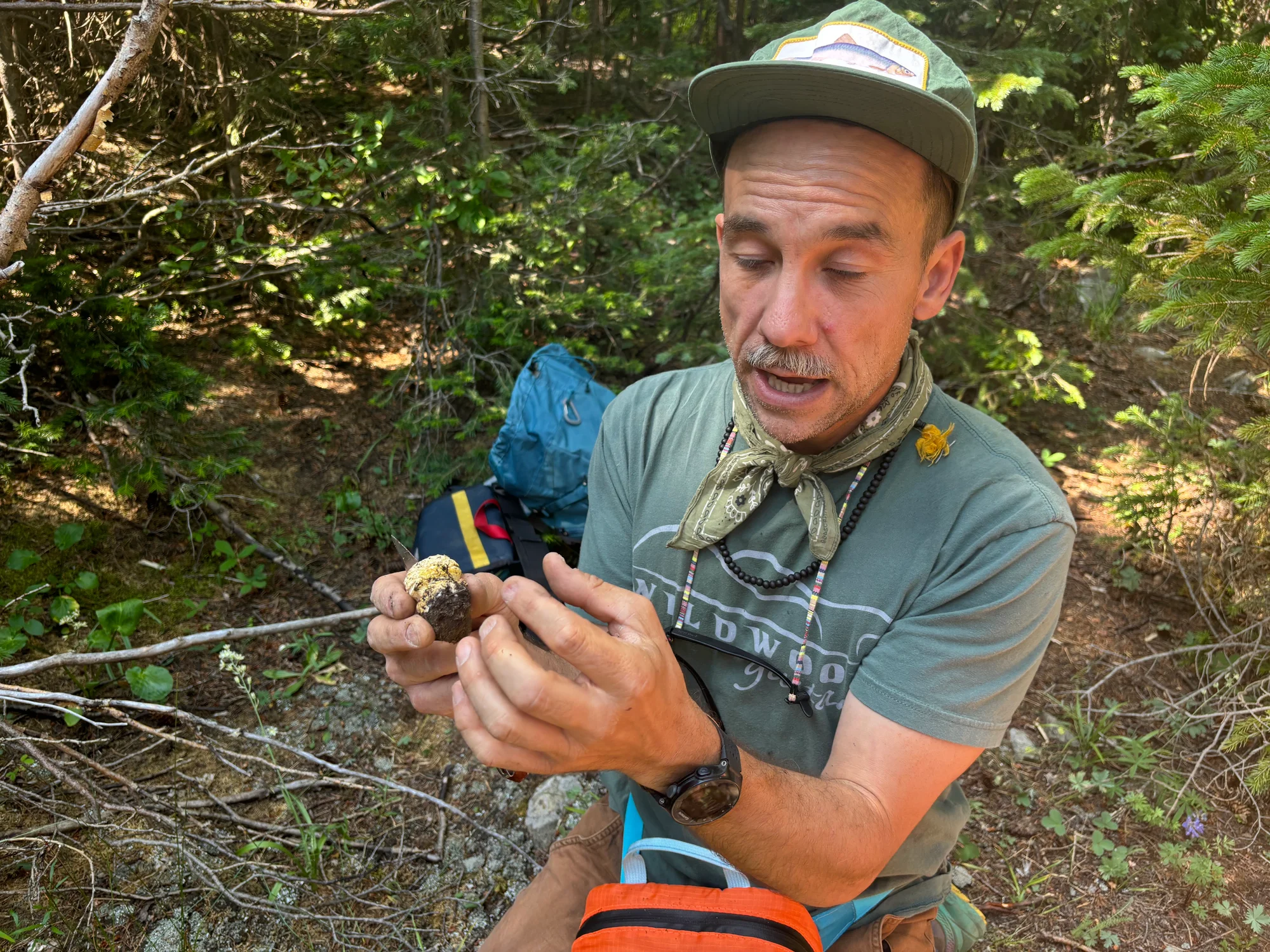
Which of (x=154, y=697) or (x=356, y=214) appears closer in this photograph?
(x=154, y=697)

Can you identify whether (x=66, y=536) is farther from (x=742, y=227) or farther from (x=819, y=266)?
(x=819, y=266)

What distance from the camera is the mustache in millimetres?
1695

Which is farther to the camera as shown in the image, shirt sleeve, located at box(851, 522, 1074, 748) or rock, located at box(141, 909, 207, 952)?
rock, located at box(141, 909, 207, 952)

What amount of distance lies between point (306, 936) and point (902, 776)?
2.16m

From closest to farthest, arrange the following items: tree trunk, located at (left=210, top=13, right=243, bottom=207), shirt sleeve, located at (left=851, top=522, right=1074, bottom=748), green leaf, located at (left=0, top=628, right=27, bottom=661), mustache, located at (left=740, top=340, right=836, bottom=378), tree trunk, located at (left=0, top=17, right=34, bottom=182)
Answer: shirt sleeve, located at (left=851, top=522, right=1074, bottom=748) → mustache, located at (left=740, top=340, right=836, bottom=378) → green leaf, located at (left=0, top=628, right=27, bottom=661) → tree trunk, located at (left=0, top=17, right=34, bottom=182) → tree trunk, located at (left=210, top=13, right=243, bottom=207)

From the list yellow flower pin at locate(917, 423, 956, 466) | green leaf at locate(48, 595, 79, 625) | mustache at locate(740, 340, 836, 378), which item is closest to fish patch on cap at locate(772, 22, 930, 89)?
mustache at locate(740, 340, 836, 378)

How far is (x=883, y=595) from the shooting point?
1732 millimetres

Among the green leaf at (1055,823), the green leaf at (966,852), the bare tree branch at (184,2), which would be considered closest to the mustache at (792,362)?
the bare tree branch at (184,2)

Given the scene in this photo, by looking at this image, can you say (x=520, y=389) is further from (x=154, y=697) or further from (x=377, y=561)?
(x=154, y=697)

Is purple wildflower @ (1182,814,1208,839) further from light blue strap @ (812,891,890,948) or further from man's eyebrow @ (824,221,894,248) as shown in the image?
man's eyebrow @ (824,221,894,248)

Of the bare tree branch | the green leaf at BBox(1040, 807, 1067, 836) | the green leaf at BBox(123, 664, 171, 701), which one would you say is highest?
the bare tree branch

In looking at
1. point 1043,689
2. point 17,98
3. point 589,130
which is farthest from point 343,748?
point 589,130

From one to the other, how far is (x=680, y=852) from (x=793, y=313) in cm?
125

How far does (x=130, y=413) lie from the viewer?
3.29 metres
